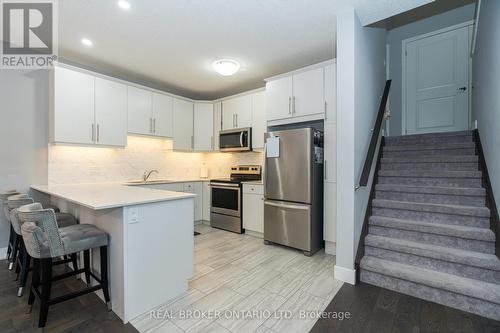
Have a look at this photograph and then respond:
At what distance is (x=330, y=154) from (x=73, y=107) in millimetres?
3544

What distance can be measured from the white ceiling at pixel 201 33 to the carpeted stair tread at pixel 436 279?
254 cm

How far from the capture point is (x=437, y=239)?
7.91 ft

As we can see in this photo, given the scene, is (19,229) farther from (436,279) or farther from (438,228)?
(438,228)

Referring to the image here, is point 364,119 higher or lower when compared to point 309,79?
lower

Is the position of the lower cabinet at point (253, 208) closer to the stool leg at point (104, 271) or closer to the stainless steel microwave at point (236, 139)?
the stainless steel microwave at point (236, 139)

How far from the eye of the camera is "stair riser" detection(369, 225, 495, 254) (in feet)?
7.23

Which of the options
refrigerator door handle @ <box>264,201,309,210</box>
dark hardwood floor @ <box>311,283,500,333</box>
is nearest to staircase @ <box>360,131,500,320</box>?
dark hardwood floor @ <box>311,283,500,333</box>

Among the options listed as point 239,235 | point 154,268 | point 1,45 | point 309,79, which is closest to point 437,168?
point 309,79

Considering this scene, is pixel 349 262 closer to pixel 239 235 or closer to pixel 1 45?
pixel 239 235

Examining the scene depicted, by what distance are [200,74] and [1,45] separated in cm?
252

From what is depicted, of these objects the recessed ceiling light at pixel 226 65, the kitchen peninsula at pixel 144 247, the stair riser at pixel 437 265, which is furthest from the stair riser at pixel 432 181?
the kitchen peninsula at pixel 144 247

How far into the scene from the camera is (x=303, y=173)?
3129 mm

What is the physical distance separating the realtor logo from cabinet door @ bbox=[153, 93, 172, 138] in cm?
145

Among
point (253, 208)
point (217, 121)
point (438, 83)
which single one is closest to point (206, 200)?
point (253, 208)
